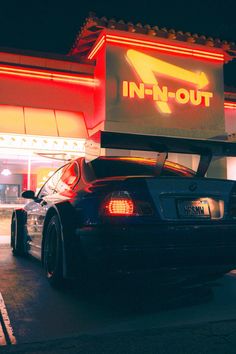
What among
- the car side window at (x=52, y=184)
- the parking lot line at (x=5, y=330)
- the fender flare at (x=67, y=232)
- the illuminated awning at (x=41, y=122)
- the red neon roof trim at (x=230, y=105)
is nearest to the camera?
the parking lot line at (x=5, y=330)

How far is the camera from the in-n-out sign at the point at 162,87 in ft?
35.8

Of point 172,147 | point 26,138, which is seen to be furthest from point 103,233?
point 26,138

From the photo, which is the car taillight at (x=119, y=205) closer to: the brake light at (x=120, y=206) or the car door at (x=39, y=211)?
the brake light at (x=120, y=206)

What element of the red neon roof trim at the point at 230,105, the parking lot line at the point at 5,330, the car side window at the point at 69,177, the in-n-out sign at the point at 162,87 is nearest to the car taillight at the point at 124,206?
the car side window at the point at 69,177

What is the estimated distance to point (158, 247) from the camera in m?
3.16

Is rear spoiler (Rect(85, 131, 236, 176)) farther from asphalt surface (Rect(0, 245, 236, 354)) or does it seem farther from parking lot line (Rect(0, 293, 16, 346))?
parking lot line (Rect(0, 293, 16, 346))

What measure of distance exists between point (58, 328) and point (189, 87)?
9841mm

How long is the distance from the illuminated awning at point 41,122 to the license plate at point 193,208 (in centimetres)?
764

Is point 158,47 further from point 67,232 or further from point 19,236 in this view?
point 67,232

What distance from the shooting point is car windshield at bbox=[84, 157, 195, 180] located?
13.1ft

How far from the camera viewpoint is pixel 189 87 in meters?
11.5

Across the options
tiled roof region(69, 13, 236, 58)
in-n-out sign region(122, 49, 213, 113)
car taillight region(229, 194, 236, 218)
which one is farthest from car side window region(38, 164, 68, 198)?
tiled roof region(69, 13, 236, 58)

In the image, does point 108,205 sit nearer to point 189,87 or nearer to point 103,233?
point 103,233

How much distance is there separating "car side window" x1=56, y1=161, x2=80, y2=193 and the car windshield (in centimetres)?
16
